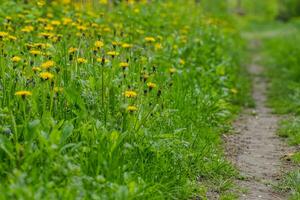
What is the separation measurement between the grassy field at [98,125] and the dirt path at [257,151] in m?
0.19

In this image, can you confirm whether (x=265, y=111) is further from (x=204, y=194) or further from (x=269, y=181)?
(x=204, y=194)

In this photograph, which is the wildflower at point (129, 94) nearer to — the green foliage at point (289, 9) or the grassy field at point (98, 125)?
the grassy field at point (98, 125)

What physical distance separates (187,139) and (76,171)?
1877mm

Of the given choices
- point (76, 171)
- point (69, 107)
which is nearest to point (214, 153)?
point (69, 107)

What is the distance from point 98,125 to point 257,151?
2.30m

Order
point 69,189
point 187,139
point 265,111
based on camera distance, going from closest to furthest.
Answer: point 69,189, point 187,139, point 265,111

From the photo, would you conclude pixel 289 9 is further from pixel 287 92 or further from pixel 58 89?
pixel 58 89

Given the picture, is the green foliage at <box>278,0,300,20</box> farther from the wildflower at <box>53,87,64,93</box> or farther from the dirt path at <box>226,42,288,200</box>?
the wildflower at <box>53,87,64,93</box>

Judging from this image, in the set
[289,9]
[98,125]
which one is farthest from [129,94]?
[289,9]

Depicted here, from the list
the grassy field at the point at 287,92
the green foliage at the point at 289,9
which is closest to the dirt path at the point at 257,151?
the grassy field at the point at 287,92

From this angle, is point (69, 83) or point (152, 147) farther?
point (69, 83)

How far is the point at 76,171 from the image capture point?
3926mm

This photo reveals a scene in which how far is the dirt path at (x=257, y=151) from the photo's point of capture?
16.8 feet

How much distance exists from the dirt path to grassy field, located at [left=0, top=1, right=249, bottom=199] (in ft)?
0.61
